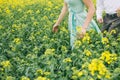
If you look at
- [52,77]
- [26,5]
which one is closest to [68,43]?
[52,77]

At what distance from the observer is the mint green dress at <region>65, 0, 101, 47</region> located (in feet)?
17.8

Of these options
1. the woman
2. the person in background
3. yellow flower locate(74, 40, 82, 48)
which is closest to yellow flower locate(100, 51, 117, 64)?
yellow flower locate(74, 40, 82, 48)

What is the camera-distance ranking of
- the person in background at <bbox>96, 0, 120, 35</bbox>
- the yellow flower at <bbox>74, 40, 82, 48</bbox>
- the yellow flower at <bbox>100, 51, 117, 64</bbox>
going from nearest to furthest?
the yellow flower at <bbox>100, 51, 117, 64</bbox> < the yellow flower at <bbox>74, 40, 82, 48</bbox> < the person in background at <bbox>96, 0, 120, 35</bbox>

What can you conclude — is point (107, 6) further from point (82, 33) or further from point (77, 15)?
point (82, 33)

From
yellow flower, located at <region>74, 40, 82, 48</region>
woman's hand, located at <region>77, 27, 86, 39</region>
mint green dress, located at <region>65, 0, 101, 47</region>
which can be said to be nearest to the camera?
yellow flower, located at <region>74, 40, 82, 48</region>

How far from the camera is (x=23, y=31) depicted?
6.59 metres

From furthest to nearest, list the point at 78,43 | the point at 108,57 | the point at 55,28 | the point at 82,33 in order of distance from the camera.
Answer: the point at 55,28 → the point at 82,33 → the point at 78,43 → the point at 108,57

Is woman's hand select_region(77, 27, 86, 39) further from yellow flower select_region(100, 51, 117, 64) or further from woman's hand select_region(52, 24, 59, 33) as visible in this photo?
yellow flower select_region(100, 51, 117, 64)

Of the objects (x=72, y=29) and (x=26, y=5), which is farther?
(x=26, y=5)

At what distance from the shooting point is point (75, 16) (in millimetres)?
5633

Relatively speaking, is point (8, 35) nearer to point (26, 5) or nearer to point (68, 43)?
point (68, 43)

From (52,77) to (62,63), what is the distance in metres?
0.36

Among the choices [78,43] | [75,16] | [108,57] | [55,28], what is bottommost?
[108,57]

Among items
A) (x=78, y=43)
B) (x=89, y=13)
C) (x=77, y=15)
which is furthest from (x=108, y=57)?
(x=77, y=15)
